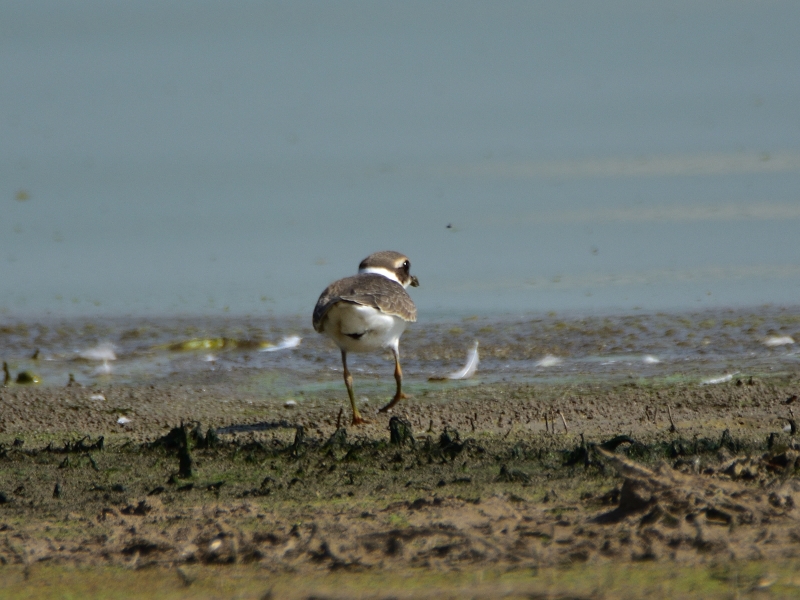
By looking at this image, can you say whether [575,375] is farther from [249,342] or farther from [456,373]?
[249,342]

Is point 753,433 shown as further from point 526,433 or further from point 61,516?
point 61,516

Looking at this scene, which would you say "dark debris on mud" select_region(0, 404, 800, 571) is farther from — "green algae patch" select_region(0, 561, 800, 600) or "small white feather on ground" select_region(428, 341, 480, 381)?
"small white feather on ground" select_region(428, 341, 480, 381)

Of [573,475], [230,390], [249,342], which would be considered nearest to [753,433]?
[573,475]

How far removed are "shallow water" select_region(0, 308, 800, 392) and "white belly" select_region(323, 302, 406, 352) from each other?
1.10 ft

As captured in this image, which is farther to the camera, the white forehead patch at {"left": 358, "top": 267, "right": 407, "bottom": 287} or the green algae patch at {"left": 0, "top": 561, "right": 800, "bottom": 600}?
the white forehead patch at {"left": 358, "top": 267, "right": 407, "bottom": 287}

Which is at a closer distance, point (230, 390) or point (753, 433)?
point (753, 433)

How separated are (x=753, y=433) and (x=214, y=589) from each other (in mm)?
3191

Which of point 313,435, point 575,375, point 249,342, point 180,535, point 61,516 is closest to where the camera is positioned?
point 180,535

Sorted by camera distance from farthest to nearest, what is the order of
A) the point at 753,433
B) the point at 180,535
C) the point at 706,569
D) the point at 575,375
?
the point at 575,375 → the point at 753,433 → the point at 180,535 → the point at 706,569

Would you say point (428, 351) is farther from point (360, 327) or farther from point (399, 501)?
point (399, 501)

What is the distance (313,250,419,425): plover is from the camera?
7.18m

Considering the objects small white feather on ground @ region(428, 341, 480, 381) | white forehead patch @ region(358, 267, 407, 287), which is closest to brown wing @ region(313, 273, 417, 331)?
small white feather on ground @ region(428, 341, 480, 381)

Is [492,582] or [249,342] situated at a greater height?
[249,342]

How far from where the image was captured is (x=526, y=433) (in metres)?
5.62
